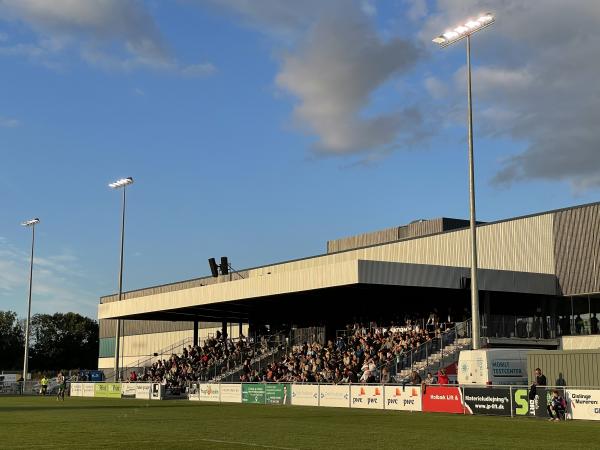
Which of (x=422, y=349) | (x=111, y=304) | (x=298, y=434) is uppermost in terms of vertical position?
(x=111, y=304)

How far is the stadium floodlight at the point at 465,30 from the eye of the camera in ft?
124

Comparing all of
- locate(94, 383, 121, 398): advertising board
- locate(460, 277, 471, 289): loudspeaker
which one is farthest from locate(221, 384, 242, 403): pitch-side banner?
locate(460, 277, 471, 289): loudspeaker

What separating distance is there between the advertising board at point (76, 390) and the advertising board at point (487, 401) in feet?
138

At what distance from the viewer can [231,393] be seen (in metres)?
48.6

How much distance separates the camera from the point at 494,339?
155 ft

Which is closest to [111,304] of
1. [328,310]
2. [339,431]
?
[328,310]

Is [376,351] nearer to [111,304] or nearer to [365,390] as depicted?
[365,390]

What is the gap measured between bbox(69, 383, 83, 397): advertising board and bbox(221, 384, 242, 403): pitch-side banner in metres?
22.2

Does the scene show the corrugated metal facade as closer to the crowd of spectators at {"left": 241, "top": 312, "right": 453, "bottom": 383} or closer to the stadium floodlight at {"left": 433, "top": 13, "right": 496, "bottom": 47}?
the crowd of spectators at {"left": 241, "top": 312, "right": 453, "bottom": 383}

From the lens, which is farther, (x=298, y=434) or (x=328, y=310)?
(x=328, y=310)

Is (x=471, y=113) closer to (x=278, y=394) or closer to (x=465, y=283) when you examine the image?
(x=465, y=283)

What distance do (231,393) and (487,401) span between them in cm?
1996

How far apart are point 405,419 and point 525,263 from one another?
83.8 feet

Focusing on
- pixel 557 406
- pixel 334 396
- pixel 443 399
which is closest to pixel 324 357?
pixel 334 396
